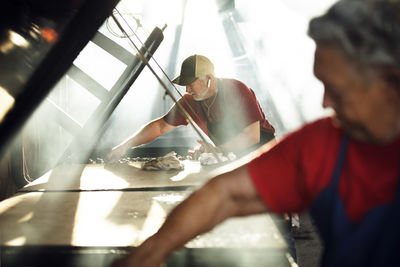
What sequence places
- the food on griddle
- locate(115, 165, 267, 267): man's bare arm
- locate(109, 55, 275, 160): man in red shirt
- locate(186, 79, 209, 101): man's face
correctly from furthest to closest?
locate(186, 79, 209, 101): man's face < locate(109, 55, 275, 160): man in red shirt < the food on griddle < locate(115, 165, 267, 267): man's bare arm

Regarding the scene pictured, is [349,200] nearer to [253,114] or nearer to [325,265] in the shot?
[325,265]

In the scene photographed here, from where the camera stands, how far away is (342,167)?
1002mm

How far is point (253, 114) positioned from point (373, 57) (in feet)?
7.41

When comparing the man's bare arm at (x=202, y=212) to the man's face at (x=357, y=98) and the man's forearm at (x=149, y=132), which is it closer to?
the man's face at (x=357, y=98)

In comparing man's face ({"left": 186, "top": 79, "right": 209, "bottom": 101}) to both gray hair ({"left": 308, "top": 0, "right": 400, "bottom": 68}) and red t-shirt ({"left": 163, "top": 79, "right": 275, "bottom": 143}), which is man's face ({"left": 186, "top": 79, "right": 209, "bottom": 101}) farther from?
gray hair ({"left": 308, "top": 0, "right": 400, "bottom": 68})

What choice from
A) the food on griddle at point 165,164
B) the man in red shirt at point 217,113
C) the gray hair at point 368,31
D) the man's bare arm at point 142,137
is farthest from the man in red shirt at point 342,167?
the man's bare arm at point 142,137

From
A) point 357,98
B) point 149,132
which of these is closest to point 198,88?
point 149,132

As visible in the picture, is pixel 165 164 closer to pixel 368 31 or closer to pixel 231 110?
pixel 231 110

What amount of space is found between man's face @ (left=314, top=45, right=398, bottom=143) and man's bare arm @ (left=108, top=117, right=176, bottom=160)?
7.99 feet

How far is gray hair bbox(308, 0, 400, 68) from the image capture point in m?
0.86

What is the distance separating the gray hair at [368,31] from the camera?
86cm

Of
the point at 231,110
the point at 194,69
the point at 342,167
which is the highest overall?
the point at 342,167

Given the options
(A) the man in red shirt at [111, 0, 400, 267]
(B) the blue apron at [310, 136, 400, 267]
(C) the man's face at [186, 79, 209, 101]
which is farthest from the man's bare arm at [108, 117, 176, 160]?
(B) the blue apron at [310, 136, 400, 267]

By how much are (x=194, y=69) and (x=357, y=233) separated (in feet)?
8.03
